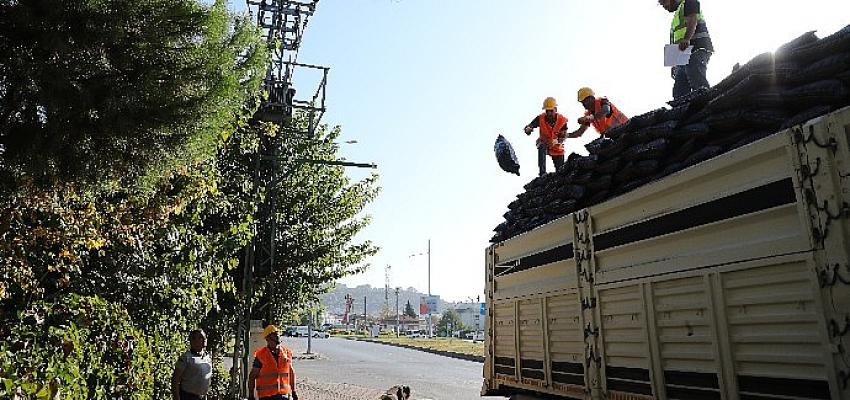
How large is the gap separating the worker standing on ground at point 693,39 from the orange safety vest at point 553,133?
1.72 m

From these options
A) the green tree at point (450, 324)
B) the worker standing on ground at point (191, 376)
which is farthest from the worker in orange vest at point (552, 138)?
the green tree at point (450, 324)

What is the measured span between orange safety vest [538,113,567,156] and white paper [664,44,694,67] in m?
1.77

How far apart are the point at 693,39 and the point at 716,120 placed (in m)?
2.87

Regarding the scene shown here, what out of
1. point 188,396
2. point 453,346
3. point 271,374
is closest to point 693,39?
point 271,374

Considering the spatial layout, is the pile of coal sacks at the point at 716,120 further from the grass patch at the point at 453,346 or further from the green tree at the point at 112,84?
the grass patch at the point at 453,346

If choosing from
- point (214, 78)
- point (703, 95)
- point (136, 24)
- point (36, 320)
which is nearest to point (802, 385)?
point (703, 95)

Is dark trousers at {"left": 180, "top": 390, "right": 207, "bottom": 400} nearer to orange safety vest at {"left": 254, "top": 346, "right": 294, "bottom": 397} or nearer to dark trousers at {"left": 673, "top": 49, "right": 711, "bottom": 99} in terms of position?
orange safety vest at {"left": 254, "top": 346, "right": 294, "bottom": 397}

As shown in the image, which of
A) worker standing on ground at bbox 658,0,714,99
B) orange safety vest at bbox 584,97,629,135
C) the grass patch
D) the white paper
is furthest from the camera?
the grass patch

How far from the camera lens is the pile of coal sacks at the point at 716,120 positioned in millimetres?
2984

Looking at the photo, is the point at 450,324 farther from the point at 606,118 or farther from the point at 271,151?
the point at 606,118

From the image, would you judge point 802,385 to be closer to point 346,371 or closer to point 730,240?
point 730,240

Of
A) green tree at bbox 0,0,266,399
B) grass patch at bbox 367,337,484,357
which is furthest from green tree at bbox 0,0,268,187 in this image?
grass patch at bbox 367,337,484,357

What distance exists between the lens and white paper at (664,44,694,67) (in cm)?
598

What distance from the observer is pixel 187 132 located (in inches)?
191
